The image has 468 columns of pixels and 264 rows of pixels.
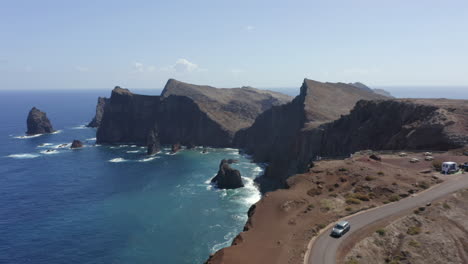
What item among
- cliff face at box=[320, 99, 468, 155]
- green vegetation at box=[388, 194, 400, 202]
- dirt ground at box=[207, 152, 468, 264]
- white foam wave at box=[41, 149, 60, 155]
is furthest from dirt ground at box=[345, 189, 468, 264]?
white foam wave at box=[41, 149, 60, 155]

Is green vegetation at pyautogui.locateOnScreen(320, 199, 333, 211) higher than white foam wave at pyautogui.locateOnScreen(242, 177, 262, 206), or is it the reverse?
green vegetation at pyautogui.locateOnScreen(320, 199, 333, 211)

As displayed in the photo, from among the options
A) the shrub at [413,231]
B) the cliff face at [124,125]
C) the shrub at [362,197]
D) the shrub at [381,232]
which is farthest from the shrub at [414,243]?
the cliff face at [124,125]

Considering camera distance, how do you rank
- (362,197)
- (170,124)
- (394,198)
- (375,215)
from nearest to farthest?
1. (375,215)
2. (394,198)
3. (362,197)
4. (170,124)

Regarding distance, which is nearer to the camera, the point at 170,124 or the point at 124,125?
the point at 170,124

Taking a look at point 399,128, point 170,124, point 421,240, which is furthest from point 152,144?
Answer: point 421,240

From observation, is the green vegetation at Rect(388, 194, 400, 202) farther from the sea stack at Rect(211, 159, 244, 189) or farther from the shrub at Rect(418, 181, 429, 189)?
the sea stack at Rect(211, 159, 244, 189)

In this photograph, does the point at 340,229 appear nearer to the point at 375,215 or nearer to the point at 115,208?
the point at 375,215
